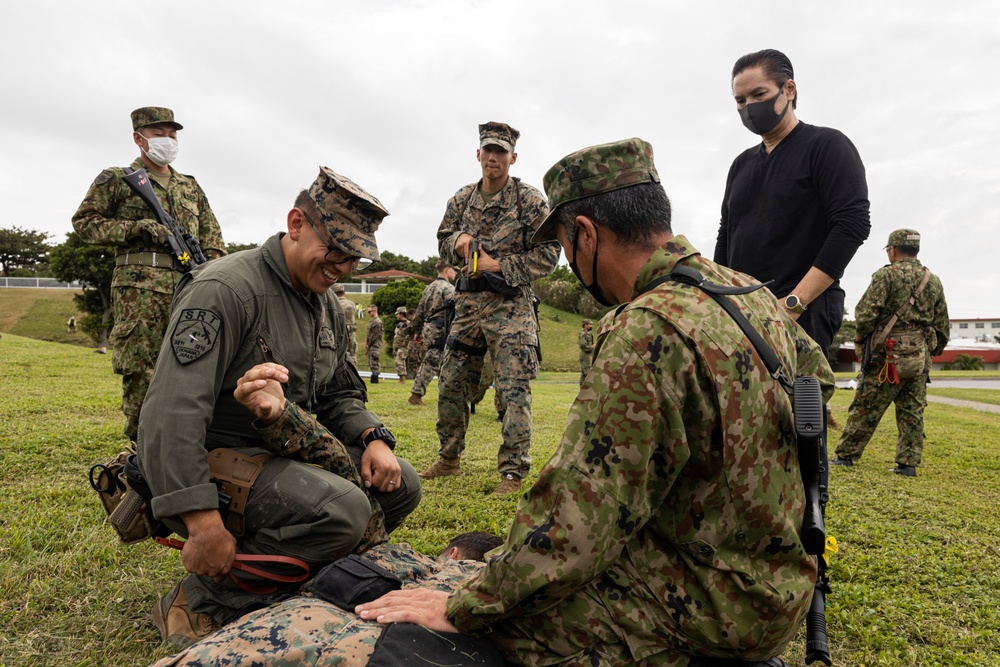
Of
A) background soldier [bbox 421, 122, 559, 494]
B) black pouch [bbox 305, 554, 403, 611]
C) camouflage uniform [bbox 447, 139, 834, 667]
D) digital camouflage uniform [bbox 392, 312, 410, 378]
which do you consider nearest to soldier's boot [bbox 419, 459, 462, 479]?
background soldier [bbox 421, 122, 559, 494]

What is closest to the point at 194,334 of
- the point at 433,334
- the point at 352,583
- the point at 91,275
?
the point at 352,583

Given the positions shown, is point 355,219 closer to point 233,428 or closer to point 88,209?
point 233,428

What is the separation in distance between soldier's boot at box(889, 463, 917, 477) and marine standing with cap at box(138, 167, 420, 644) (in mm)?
5543

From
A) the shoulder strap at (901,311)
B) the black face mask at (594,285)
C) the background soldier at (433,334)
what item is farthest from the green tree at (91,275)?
the black face mask at (594,285)

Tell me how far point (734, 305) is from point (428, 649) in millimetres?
1258

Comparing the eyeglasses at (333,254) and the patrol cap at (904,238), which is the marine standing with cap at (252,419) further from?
the patrol cap at (904,238)

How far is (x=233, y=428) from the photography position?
2.73 m

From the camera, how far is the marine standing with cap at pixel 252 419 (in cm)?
234

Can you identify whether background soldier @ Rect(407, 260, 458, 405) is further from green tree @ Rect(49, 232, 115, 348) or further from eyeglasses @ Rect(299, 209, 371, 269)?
green tree @ Rect(49, 232, 115, 348)

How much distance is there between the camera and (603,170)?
6.13 feet

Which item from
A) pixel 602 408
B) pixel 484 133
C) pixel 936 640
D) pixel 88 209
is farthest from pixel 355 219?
pixel 88 209

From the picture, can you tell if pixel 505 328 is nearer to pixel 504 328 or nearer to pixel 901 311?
pixel 504 328

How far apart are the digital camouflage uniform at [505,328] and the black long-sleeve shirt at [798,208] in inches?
65.6

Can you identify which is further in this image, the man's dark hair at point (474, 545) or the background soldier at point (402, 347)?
the background soldier at point (402, 347)
